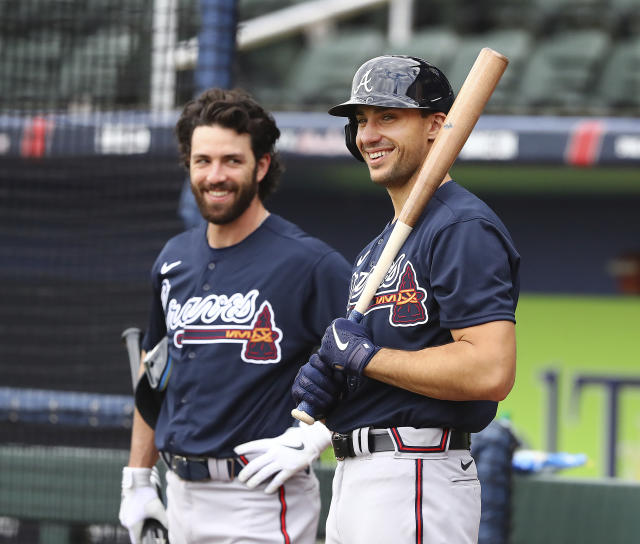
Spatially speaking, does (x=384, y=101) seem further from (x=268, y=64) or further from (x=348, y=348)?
(x=268, y=64)

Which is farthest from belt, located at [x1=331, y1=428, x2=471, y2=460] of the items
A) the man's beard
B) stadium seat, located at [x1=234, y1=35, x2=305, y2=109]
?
stadium seat, located at [x1=234, y1=35, x2=305, y2=109]

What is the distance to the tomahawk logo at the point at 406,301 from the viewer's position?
224 centimetres

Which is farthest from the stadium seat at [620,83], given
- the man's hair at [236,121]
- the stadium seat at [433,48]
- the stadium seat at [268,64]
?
the man's hair at [236,121]

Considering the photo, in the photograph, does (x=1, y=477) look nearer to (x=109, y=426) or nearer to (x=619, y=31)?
(x=109, y=426)

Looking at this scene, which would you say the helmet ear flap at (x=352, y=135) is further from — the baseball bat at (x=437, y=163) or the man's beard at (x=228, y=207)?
the man's beard at (x=228, y=207)

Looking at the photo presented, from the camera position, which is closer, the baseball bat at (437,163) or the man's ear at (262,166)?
the baseball bat at (437,163)

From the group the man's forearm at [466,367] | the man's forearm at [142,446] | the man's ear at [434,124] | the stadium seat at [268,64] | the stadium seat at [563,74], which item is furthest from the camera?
the stadium seat at [268,64]

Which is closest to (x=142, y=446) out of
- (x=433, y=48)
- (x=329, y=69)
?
(x=329, y=69)

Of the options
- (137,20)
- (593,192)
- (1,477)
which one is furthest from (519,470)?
(593,192)

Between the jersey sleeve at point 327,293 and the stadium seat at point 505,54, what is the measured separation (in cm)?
546

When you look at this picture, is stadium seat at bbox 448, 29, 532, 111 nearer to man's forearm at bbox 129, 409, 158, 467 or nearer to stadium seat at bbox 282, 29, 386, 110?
stadium seat at bbox 282, 29, 386, 110

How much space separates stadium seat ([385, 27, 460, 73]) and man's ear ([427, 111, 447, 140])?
6.40 metres

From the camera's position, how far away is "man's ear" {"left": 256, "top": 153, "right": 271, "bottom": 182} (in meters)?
3.07

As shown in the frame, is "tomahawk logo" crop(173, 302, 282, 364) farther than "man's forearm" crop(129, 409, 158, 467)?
No
